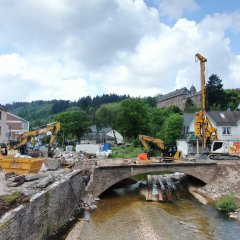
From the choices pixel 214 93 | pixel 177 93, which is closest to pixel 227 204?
pixel 214 93

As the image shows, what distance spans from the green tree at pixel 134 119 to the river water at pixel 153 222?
53.0 metres

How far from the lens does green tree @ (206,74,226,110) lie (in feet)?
323

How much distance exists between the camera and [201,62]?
158ft

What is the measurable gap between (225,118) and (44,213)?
171 ft

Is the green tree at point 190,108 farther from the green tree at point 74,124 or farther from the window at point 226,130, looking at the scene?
the window at point 226,130

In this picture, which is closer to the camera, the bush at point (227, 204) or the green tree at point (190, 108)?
the bush at point (227, 204)

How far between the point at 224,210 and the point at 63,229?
1416 cm

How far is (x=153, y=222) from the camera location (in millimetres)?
27469

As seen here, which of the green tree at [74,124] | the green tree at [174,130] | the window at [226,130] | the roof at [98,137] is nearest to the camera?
the window at [226,130]

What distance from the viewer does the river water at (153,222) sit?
24.2m

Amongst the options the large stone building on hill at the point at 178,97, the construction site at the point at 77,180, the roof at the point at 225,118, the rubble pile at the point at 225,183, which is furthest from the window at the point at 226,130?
the large stone building on hill at the point at 178,97

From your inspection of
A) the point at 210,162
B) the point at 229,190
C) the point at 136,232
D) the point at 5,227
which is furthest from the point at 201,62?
the point at 5,227

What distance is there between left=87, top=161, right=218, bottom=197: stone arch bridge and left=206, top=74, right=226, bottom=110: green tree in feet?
194

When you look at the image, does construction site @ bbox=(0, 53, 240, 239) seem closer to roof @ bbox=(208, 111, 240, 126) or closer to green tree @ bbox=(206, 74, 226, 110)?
roof @ bbox=(208, 111, 240, 126)
